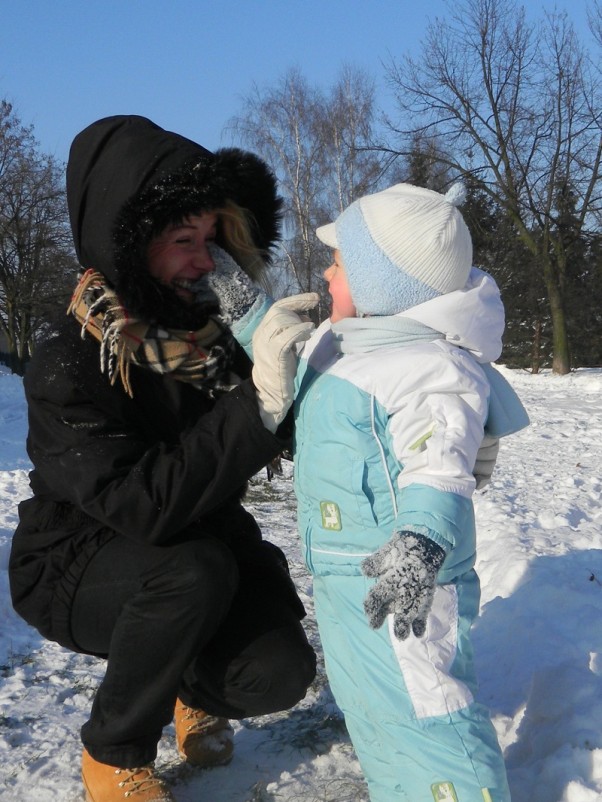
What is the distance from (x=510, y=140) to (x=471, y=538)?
21.1m

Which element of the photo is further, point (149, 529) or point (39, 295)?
point (39, 295)

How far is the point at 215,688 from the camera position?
7.26 ft

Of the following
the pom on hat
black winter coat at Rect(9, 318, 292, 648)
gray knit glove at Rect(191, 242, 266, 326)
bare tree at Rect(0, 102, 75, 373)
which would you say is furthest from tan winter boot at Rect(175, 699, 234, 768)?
bare tree at Rect(0, 102, 75, 373)

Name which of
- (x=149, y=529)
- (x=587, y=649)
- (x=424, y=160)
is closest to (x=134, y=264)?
(x=149, y=529)

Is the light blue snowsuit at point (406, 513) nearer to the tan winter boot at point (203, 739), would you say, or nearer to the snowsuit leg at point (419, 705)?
the snowsuit leg at point (419, 705)

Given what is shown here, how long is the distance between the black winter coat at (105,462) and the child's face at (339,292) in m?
0.32

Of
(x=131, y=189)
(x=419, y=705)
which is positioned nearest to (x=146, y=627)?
(x=419, y=705)

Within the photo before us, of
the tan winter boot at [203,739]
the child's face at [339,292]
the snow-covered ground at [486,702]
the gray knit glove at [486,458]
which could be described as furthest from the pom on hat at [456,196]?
the tan winter boot at [203,739]

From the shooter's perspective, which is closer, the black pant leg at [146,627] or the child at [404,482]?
the child at [404,482]

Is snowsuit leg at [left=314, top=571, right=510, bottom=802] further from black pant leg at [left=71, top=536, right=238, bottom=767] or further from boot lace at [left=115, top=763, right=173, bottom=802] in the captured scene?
boot lace at [left=115, top=763, right=173, bottom=802]

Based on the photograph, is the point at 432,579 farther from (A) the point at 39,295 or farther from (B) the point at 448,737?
(A) the point at 39,295

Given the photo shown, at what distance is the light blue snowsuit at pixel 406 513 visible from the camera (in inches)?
69.3

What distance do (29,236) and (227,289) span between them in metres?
25.6

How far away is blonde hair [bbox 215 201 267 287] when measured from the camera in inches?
93.0
